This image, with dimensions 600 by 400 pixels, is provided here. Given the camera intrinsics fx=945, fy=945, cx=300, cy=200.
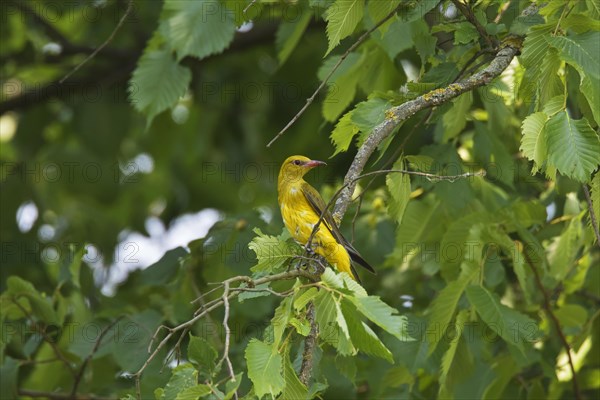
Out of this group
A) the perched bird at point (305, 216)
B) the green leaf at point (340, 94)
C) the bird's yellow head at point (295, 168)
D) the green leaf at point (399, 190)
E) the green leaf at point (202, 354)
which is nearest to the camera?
the green leaf at point (202, 354)

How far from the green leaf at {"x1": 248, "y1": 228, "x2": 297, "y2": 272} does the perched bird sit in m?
1.09

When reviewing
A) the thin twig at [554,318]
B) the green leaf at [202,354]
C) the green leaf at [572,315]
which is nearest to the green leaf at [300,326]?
the green leaf at [202,354]

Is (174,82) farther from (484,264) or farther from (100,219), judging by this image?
(100,219)

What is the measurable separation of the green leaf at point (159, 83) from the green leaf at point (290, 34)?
2.17ft

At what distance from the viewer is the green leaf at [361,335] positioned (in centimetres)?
328

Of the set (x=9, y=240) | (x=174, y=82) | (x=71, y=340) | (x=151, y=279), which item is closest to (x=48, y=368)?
(x=71, y=340)

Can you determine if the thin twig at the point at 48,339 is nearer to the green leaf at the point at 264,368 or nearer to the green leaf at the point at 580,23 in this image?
the green leaf at the point at 264,368

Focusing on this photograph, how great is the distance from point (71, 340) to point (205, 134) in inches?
221

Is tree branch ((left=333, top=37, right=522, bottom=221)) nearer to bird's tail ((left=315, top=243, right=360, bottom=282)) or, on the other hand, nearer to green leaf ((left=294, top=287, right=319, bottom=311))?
green leaf ((left=294, top=287, right=319, bottom=311))

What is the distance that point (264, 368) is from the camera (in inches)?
131

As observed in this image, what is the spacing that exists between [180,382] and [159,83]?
3017 millimetres

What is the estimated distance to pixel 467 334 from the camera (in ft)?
18.7

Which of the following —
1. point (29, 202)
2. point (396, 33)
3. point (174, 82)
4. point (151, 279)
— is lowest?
point (29, 202)

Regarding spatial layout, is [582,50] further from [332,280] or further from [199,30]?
[199,30]
